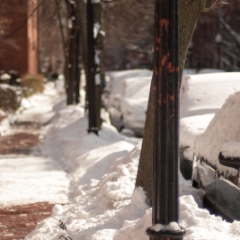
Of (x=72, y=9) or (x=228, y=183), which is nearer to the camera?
(x=228, y=183)

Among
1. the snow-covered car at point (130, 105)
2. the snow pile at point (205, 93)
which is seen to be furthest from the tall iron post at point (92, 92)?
the snow-covered car at point (130, 105)

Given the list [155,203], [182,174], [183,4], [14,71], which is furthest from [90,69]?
[14,71]

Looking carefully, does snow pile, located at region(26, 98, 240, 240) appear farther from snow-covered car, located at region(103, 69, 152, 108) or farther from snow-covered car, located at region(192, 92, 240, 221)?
snow-covered car, located at region(103, 69, 152, 108)

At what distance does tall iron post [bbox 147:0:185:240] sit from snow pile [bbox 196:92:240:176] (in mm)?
1408

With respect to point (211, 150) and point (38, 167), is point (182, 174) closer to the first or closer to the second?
point (211, 150)

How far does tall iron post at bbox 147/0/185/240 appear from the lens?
169 inches

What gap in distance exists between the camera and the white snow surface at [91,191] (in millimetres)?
5227

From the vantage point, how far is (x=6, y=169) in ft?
37.3

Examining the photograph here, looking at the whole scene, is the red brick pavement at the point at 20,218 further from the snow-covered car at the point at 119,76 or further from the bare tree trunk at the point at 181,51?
the snow-covered car at the point at 119,76

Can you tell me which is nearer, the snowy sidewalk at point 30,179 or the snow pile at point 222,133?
the snow pile at point 222,133

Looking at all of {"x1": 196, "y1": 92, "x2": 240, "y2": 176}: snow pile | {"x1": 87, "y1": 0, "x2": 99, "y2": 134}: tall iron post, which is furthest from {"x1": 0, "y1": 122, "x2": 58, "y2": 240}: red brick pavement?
{"x1": 87, "y1": 0, "x2": 99, "y2": 134}: tall iron post

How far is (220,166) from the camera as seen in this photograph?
5.92m

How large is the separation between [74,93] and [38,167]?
1274cm

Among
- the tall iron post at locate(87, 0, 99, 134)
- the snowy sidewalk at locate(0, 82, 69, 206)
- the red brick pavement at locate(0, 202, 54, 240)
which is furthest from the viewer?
the tall iron post at locate(87, 0, 99, 134)
